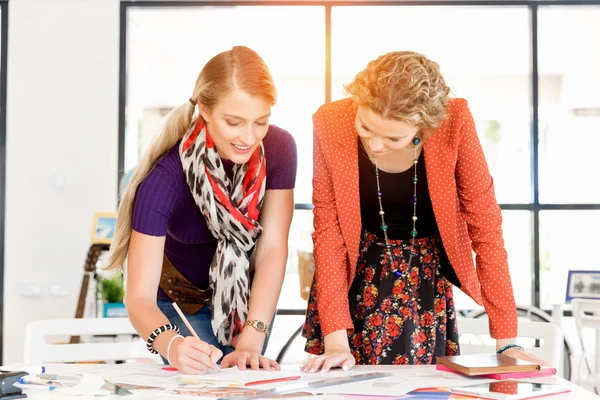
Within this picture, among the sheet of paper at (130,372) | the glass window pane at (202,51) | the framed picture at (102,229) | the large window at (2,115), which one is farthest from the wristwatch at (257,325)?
the large window at (2,115)

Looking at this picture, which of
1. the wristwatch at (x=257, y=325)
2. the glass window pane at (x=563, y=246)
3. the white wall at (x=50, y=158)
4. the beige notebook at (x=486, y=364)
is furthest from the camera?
the glass window pane at (x=563, y=246)

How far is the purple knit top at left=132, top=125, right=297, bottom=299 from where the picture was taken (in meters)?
1.68

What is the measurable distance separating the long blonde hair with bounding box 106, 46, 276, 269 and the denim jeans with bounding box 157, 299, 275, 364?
17 cm

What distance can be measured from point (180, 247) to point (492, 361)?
819 millimetres

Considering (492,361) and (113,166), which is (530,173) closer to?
(113,166)

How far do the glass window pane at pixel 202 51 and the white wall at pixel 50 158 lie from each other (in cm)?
25

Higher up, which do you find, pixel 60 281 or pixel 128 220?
pixel 128 220

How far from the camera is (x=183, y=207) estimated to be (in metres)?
1.79

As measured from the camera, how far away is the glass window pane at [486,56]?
14.8 ft

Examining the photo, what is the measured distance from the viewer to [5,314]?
169 inches

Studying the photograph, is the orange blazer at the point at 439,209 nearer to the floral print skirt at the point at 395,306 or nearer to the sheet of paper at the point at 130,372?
the floral print skirt at the point at 395,306

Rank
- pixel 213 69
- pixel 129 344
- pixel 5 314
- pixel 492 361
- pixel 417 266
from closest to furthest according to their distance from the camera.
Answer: pixel 492 361 < pixel 213 69 < pixel 417 266 < pixel 129 344 < pixel 5 314

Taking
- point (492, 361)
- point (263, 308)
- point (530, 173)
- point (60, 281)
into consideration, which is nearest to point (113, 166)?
point (60, 281)

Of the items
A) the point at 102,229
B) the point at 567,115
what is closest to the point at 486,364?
the point at 102,229
